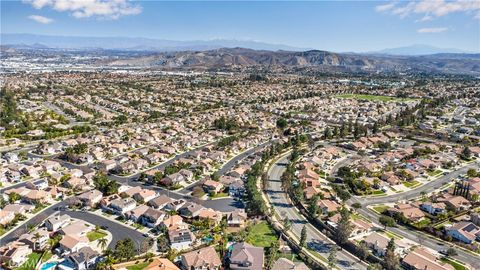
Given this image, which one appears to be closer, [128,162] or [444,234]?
[444,234]

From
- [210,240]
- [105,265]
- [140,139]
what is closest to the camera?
[105,265]

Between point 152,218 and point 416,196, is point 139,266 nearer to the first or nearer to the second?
point 152,218

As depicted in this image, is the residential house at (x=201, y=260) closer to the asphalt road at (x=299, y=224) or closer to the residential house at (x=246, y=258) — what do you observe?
the residential house at (x=246, y=258)

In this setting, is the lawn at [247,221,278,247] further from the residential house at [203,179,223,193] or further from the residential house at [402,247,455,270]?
the residential house at [402,247,455,270]

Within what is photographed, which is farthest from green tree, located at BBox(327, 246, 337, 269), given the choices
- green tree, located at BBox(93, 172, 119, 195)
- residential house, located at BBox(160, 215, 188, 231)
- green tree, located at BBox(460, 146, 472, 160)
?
green tree, located at BBox(460, 146, 472, 160)

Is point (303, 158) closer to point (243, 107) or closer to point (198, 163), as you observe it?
point (198, 163)

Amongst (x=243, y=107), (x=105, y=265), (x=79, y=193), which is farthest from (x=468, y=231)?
(x=243, y=107)

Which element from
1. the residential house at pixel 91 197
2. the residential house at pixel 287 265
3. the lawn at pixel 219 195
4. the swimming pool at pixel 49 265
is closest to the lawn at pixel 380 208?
the residential house at pixel 287 265
